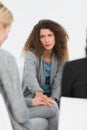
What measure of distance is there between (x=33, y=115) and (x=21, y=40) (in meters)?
2.34

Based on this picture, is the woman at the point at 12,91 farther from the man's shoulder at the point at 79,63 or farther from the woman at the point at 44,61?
the woman at the point at 44,61

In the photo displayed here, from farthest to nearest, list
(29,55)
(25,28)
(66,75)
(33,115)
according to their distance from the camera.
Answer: (25,28)
(29,55)
(33,115)
(66,75)

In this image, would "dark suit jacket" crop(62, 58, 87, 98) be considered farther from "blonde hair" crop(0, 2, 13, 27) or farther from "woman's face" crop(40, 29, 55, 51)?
"woman's face" crop(40, 29, 55, 51)

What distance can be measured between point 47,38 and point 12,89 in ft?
5.42

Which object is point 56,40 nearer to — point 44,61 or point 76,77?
point 44,61

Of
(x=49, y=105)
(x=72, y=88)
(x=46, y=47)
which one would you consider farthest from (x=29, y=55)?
(x=72, y=88)

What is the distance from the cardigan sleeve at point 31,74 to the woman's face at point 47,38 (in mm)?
233

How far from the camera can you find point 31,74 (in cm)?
309

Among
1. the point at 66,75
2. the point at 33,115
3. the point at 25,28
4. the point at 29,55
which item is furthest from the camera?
the point at 25,28

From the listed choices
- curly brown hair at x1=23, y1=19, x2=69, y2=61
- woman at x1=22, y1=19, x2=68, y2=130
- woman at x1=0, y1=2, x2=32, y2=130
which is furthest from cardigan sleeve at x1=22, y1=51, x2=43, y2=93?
woman at x1=0, y1=2, x2=32, y2=130

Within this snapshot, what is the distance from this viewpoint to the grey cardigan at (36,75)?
3.06 meters

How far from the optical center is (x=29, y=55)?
3.19m

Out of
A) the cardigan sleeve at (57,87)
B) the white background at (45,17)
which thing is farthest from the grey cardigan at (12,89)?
the white background at (45,17)

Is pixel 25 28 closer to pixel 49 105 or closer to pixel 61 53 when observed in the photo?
pixel 61 53
